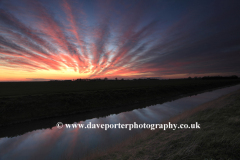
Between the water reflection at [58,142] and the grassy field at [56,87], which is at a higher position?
the grassy field at [56,87]

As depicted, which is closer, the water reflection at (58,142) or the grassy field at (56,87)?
the water reflection at (58,142)

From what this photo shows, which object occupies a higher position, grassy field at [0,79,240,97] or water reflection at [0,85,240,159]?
grassy field at [0,79,240,97]

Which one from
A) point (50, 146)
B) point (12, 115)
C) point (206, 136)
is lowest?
point (50, 146)

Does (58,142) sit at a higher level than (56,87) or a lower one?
lower

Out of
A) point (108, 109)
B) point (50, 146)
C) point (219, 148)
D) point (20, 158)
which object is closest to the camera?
point (219, 148)

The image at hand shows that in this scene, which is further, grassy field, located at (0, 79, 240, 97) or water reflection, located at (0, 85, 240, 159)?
grassy field, located at (0, 79, 240, 97)

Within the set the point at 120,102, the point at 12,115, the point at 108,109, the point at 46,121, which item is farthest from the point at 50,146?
the point at 120,102

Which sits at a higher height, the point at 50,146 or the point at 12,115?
the point at 12,115

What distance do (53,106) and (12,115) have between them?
482 centimetres

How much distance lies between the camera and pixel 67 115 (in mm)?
17047

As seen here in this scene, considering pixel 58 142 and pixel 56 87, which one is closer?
pixel 58 142

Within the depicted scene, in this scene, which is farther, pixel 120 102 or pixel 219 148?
pixel 120 102

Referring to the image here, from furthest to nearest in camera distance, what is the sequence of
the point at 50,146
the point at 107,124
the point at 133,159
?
the point at 107,124, the point at 50,146, the point at 133,159

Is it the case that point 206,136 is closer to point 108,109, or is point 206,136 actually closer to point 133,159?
point 133,159
